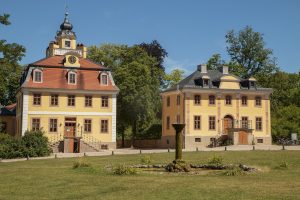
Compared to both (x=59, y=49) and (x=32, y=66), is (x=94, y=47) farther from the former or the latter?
(x=32, y=66)

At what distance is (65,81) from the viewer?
47.8 meters

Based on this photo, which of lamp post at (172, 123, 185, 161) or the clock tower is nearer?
lamp post at (172, 123, 185, 161)

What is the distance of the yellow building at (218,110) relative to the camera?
1976 inches

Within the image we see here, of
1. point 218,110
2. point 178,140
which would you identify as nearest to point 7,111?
point 218,110

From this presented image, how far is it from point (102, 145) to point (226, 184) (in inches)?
1280

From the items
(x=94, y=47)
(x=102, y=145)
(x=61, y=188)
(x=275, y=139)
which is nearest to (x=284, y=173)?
(x=61, y=188)

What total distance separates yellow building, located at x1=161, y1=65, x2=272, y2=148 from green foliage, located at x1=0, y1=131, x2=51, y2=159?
16960mm

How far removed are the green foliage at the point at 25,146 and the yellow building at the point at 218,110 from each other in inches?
668

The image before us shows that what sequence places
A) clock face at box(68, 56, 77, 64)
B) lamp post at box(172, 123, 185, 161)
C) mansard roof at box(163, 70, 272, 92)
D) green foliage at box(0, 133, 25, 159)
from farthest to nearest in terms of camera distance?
mansard roof at box(163, 70, 272, 92)
clock face at box(68, 56, 77, 64)
green foliage at box(0, 133, 25, 159)
lamp post at box(172, 123, 185, 161)

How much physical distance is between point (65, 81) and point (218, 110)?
657 inches

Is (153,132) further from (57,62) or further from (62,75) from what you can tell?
(57,62)

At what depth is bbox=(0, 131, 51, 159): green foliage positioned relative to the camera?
3656cm

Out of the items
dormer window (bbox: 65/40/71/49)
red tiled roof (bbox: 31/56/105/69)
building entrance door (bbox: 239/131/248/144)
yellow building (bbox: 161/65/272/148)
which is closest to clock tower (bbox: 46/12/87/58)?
dormer window (bbox: 65/40/71/49)

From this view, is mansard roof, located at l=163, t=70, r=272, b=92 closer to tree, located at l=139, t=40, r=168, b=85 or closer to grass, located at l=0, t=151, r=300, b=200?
tree, located at l=139, t=40, r=168, b=85
